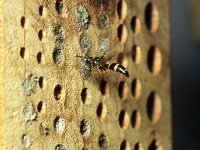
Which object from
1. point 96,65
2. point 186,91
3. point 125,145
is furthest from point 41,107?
point 186,91

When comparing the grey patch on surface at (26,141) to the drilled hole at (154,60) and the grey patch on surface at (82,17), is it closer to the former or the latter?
the grey patch on surface at (82,17)

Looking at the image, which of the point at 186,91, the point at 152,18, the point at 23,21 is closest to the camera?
the point at 23,21

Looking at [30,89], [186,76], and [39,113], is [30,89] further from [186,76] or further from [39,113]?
[186,76]

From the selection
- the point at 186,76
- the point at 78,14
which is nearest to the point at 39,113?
the point at 78,14

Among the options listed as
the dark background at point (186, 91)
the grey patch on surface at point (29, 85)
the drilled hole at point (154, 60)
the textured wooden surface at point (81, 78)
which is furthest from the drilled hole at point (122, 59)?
the dark background at point (186, 91)

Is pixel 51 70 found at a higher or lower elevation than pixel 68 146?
higher

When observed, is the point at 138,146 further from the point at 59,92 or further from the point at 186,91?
the point at 186,91
